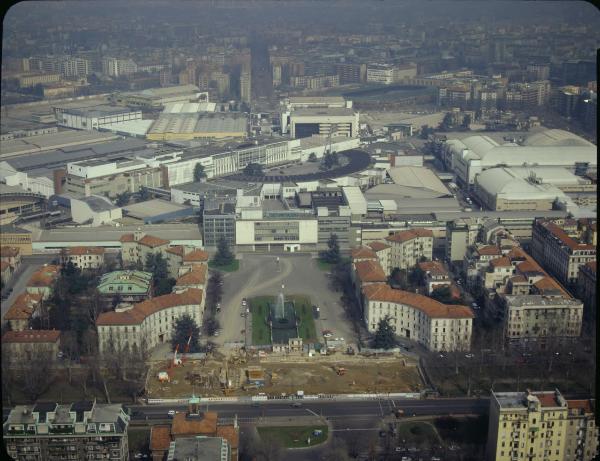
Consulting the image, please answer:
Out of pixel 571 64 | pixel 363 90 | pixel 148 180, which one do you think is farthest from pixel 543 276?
pixel 363 90

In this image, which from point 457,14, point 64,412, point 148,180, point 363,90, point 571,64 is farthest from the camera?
point 457,14

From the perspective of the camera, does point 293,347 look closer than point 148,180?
Yes

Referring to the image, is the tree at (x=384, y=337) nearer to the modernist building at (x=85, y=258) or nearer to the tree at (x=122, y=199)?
the modernist building at (x=85, y=258)

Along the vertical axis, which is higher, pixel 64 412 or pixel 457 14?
pixel 457 14

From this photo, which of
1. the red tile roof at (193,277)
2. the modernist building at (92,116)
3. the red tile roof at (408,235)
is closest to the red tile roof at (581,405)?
the red tile roof at (193,277)

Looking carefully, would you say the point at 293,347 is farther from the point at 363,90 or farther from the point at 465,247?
the point at 363,90

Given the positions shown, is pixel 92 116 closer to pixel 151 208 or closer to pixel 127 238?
pixel 151 208
